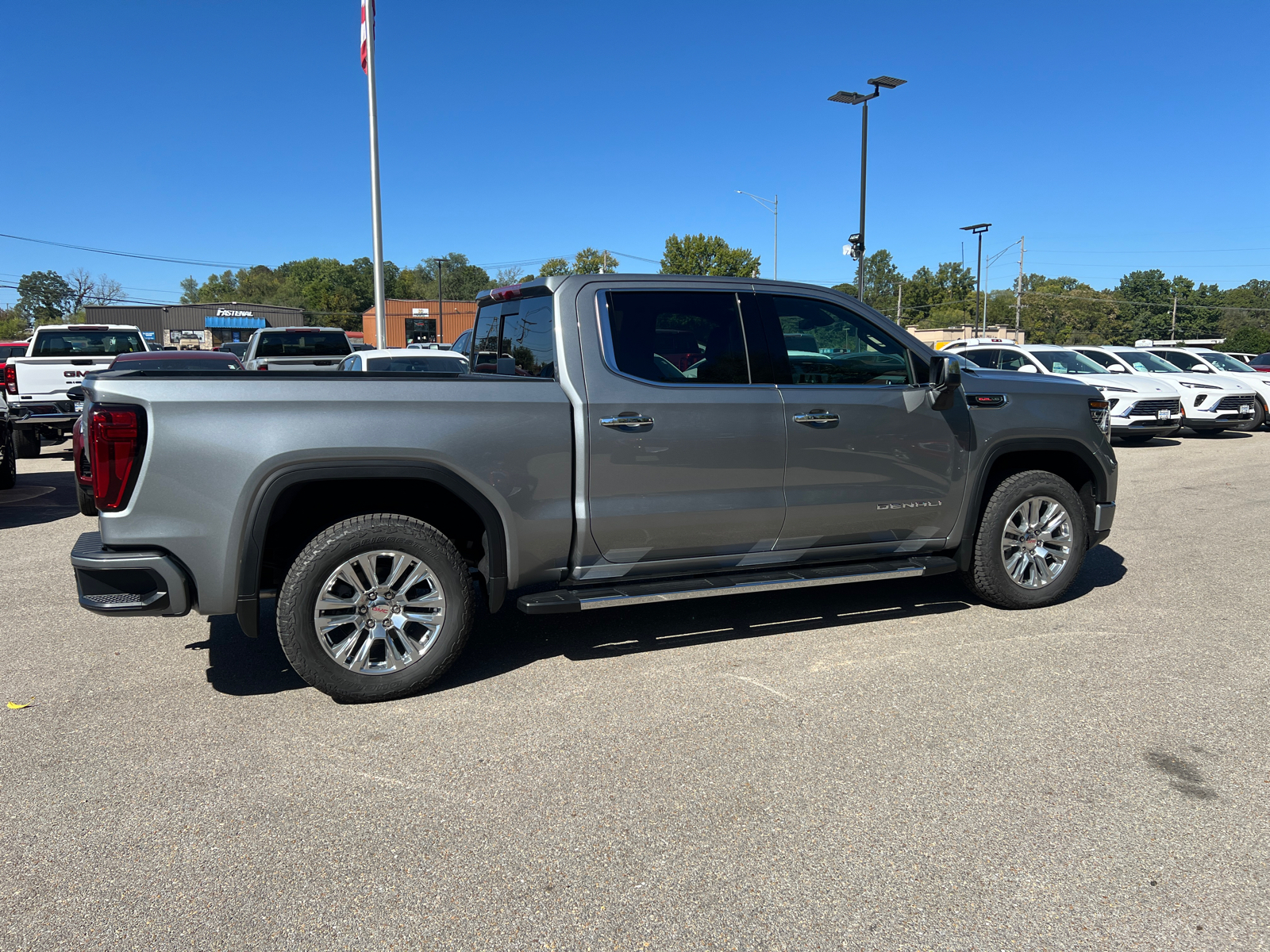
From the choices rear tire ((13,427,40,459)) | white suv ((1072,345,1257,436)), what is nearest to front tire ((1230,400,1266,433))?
white suv ((1072,345,1257,436))

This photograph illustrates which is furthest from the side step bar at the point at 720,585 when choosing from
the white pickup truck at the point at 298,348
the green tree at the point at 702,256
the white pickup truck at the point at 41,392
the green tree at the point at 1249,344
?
the green tree at the point at 1249,344

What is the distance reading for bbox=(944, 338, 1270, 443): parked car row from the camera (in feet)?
50.9

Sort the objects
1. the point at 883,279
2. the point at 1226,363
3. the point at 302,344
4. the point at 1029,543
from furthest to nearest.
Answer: the point at 883,279, the point at 1226,363, the point at 302,344, the point at 1029,543

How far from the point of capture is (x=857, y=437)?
4.94m

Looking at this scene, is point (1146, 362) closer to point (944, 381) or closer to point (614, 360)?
point (944, 381)

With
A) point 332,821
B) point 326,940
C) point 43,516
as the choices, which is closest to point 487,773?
point 332,821

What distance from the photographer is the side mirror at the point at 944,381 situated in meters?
4.96

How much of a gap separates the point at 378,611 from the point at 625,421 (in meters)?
1.46

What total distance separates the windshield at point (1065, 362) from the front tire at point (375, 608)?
47.1 ft

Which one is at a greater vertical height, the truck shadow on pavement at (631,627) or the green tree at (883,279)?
the green tree at (883,279)

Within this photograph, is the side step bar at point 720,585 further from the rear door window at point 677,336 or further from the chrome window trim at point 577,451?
the rear door window at point 677,336

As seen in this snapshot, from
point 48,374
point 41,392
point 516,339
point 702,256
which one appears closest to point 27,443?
point 41,392

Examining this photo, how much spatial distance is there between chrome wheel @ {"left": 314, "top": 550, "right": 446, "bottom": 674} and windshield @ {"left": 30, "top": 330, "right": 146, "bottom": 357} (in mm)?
12805

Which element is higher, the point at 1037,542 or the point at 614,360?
the point at 614,360
